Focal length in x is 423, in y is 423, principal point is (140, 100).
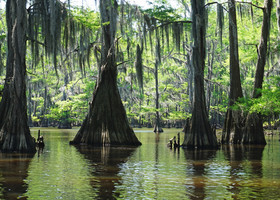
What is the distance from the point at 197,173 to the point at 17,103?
27.6 ft

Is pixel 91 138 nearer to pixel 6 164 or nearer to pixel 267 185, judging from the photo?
pixel 6 164

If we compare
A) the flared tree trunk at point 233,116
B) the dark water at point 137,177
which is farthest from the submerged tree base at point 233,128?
the dark water at point 137,177

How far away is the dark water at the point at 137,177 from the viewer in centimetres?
898

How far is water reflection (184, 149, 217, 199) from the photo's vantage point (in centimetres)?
912

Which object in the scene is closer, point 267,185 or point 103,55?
point 267,185

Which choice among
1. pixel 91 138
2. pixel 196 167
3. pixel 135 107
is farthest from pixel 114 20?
pixel 135 107

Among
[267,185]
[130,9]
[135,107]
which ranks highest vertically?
[130,9]

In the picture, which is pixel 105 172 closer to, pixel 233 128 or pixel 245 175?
pixel 245 175

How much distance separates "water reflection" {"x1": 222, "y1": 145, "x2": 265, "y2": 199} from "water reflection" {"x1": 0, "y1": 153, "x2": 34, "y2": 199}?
4.59m

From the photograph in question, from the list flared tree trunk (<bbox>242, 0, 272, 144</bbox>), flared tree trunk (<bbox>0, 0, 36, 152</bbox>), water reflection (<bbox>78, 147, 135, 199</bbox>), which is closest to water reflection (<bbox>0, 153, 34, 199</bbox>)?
flared tree trunk (<bbox>0, 0, 36, 152</bbox>)

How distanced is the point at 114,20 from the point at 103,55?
4227mm

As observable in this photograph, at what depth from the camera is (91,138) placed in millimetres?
22609

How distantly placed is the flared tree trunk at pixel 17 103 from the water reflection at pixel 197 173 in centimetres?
665

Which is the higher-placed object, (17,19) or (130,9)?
(130,9)
